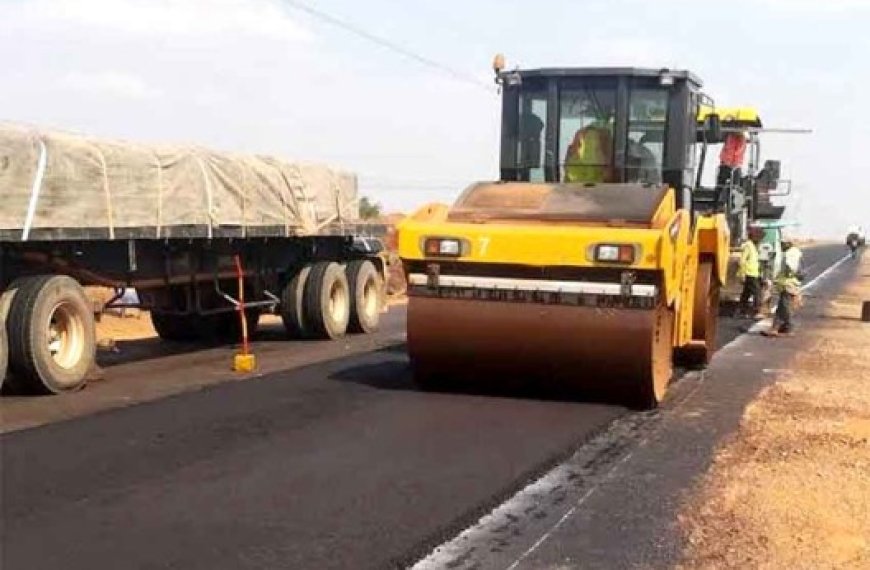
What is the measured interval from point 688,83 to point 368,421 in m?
4.87

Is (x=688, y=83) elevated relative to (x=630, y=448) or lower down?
elevated

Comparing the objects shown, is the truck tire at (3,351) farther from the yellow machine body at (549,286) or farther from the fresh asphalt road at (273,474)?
the yellow machine body at (549,286)

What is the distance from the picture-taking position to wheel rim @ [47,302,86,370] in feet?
34.2

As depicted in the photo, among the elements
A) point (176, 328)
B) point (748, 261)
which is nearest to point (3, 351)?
point (176, 328)

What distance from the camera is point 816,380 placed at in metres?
12.3

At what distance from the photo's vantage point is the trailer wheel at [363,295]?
1639cm

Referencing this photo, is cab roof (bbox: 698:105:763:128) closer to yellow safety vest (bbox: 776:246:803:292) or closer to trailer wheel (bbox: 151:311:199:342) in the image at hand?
→ yellow safety vest (bbox: 776:246:803:292)

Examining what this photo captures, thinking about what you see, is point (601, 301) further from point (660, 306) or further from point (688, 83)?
point (688, 83)

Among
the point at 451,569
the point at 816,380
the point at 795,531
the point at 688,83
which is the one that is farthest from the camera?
the point at 816,380

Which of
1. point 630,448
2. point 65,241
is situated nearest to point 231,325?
point 65,241

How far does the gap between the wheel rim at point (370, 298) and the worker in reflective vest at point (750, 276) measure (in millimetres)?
6695

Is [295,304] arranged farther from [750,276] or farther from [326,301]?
[750,276]

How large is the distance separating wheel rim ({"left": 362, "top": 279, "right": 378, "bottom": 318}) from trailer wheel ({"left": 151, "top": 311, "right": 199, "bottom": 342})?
2.53 meters

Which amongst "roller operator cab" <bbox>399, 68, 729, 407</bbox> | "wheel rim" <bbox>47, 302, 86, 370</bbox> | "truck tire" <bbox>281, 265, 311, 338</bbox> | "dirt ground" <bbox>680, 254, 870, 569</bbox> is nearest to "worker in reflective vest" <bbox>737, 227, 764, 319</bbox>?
"dirt ground" <bbox>680, 254, 870, 569</bbox>
